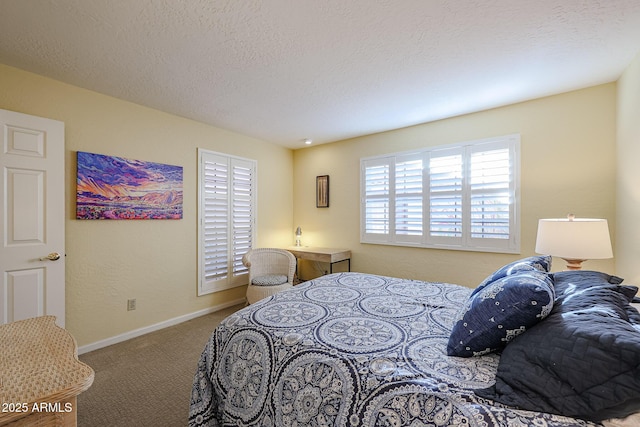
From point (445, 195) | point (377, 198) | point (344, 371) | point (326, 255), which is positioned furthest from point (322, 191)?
point (344, 371)

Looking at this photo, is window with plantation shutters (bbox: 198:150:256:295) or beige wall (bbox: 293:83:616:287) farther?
window with plantation shutters (bbox: 198:150:256:295)

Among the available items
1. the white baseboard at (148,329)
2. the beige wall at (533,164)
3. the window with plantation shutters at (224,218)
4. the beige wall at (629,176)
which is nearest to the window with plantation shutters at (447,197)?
the beige wall at (533,164)

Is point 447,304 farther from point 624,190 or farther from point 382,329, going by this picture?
point 624,190

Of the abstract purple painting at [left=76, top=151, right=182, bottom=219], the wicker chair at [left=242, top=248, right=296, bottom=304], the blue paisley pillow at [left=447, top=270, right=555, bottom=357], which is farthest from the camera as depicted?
the wicker chair at [left=242, top=248, right=296, bottom=304]

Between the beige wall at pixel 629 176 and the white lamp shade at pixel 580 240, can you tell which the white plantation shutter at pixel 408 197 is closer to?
the white lamp shade at pixel 580 240

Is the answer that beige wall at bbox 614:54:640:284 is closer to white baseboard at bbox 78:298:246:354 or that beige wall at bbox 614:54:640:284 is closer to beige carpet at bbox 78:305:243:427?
beige carpet at bbox 78:305:243:427

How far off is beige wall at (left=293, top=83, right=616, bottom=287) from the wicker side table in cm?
344

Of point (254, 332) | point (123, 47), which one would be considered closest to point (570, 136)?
point (254, 332)

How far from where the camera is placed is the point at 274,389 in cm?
125

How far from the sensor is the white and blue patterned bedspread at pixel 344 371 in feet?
3.13

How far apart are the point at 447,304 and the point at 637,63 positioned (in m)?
2.30

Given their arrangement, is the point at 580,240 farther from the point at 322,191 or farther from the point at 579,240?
the point at 322,191

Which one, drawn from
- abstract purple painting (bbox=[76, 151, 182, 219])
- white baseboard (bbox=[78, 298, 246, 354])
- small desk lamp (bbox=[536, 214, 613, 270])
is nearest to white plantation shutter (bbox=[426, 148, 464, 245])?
small desk lamp (bbox=[536, 214, 613, 270])

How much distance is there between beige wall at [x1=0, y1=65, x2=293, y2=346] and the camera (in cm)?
255
